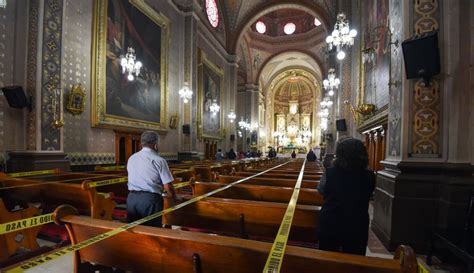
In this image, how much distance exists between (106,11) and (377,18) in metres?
7.77

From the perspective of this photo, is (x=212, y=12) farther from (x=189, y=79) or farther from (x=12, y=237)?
(x=12, y=237)

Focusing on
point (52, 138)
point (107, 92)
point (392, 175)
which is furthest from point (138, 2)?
point (392, 175)

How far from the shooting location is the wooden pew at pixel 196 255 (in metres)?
1.07

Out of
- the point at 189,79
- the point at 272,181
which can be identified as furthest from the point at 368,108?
the point at 189,79

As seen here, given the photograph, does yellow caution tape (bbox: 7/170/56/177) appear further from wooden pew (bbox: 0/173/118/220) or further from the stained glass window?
the stained glass window

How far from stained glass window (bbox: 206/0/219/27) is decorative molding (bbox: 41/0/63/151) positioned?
1074 centimetres

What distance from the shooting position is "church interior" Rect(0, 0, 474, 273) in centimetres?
152

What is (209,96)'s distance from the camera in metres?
15.4

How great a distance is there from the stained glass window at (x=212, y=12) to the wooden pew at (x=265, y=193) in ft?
46.9

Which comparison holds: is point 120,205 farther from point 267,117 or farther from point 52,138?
point 267,117

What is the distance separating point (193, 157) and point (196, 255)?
36.5 ft

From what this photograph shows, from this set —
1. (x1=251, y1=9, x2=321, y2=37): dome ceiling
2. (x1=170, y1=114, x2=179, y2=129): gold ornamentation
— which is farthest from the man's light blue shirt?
(x1=251, y1=9, x2=321, y2=37): dome ceiling

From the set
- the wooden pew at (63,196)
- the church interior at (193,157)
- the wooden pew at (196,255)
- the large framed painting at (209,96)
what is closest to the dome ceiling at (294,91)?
the large framed painting at (209,96)

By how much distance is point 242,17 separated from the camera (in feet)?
58.5
